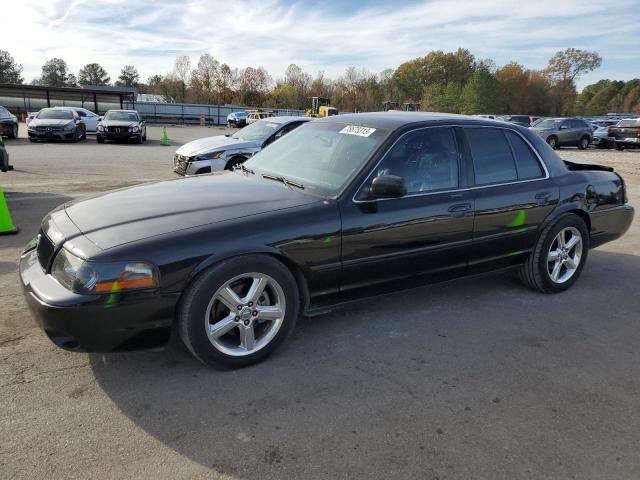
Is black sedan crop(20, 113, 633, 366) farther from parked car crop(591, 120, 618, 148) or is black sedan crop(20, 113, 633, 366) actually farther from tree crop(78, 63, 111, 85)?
tree crop(78, 63, 111, 85)

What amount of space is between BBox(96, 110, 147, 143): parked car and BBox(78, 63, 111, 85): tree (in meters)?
81.3

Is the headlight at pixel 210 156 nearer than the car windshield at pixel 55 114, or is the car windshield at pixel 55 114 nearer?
the headlight at pixel 210 156

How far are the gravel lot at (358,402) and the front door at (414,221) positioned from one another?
0.47m

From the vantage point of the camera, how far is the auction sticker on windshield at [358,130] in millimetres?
3941

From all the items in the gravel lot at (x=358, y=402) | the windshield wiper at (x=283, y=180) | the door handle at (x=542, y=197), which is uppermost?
the windshield wiper at (x=283, y=180)

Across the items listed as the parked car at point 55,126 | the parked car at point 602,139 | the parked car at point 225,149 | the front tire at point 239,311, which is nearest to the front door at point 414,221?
the front tire at point 239,311

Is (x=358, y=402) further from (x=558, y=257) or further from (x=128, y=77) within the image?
(x=128, y=77)

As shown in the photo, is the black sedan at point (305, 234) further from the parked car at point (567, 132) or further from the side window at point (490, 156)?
the parked car at point (567, 132)

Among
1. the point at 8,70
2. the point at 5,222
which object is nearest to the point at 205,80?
the point at 8,70

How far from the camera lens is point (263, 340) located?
3258 mm

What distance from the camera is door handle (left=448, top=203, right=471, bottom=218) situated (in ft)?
12.9

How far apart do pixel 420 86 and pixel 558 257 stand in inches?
3958

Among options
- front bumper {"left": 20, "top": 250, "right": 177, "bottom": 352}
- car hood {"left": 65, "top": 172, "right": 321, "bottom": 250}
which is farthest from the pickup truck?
front bumper {"left": 20, "top": 250, "right": 177, "bottom": 352}

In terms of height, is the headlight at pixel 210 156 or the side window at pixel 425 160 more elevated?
the side window at pixel 425 160
